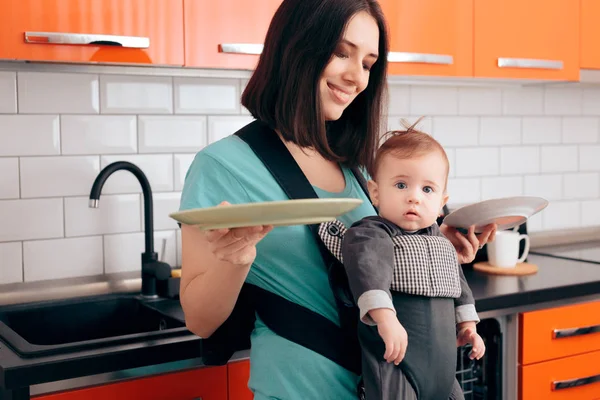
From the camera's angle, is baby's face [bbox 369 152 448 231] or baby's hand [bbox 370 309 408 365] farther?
baby's face [bbox 369 152 448 231]

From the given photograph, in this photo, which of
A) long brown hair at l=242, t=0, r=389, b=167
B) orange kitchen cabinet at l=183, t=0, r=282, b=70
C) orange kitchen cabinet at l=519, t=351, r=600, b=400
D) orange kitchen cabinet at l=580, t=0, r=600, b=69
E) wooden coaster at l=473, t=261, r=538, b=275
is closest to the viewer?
long brown hair at l=242, t=0, r=389, b=167

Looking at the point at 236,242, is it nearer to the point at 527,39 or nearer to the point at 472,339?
the point at 472,339

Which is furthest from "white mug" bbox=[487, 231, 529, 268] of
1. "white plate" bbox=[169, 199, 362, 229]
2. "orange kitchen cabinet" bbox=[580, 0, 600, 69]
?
"white plate" bbox=[169, 199, 362, 229]

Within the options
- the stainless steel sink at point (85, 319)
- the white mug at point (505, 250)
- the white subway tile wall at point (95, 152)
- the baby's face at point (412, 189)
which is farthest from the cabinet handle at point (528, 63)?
the stainless steel sink at point (85, 319)

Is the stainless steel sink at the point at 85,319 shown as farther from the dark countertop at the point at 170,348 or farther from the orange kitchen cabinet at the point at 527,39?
the orange kitchen cabinet at the point at 527,39

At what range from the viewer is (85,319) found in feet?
6.66

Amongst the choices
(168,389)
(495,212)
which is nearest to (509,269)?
(495,212)

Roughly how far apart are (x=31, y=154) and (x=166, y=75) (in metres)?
0.43

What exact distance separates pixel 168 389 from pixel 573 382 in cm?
122

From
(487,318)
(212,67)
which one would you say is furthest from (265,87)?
(487,318)

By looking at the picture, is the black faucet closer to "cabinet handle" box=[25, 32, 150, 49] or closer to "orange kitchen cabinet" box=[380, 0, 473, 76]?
"cabinet handle" box=[25, 32, 150, 49]

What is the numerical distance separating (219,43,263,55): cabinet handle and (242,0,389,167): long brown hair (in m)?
0.46

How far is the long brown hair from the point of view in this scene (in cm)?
138

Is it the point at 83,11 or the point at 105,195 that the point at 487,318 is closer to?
the point at 105,195
